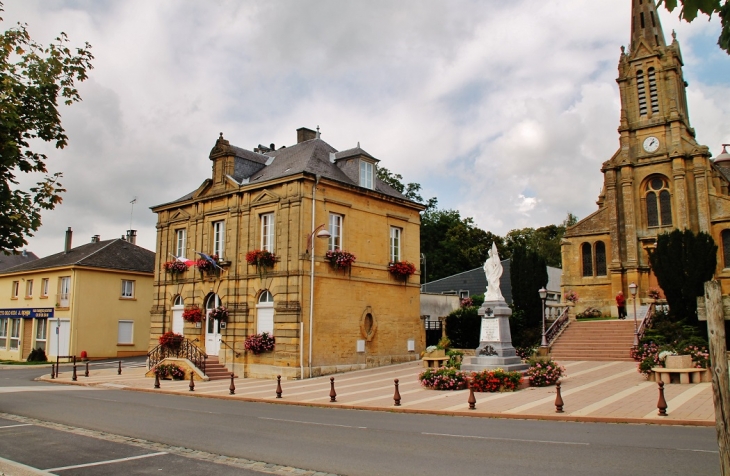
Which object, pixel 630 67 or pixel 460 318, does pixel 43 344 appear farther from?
pixel 630 67

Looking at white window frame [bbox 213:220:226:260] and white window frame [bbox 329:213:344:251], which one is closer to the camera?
white window frame [bbox 329:213:344:251]

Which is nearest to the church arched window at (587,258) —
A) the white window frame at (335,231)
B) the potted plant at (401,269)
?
the potted plant at (401,269)

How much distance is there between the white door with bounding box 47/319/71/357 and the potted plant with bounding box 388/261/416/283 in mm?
22367

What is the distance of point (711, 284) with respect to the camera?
4609mm

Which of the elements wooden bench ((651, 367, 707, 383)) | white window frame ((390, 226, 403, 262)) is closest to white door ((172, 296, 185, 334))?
white window frame ((390, 226, 403, 262))

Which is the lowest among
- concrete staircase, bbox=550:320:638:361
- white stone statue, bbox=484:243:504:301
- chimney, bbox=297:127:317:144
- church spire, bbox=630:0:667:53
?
concrete staircase, bbox=550:320:638:361

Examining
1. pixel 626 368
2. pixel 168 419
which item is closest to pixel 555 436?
pixel 168 419

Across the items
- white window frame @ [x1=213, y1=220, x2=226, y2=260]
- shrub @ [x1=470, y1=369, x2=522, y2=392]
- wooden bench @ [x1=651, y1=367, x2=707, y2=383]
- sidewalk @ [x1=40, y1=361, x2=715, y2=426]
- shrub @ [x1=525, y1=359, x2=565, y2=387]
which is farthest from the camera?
white window frame @ [x1=213, y1=220, x2=226, y2=260]

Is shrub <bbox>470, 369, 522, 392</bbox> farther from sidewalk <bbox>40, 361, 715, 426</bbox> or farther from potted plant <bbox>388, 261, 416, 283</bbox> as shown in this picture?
potted plant <bbox>388, 261, 416, 283</bbox>

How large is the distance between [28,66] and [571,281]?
3920cm

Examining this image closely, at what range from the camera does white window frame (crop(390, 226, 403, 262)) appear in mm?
29219

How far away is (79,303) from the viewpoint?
38500mm

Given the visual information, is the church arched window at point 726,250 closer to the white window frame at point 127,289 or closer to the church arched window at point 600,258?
the church arched window at point 600,258

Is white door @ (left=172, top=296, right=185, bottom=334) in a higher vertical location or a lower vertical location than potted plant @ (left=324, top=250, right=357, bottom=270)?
lower
